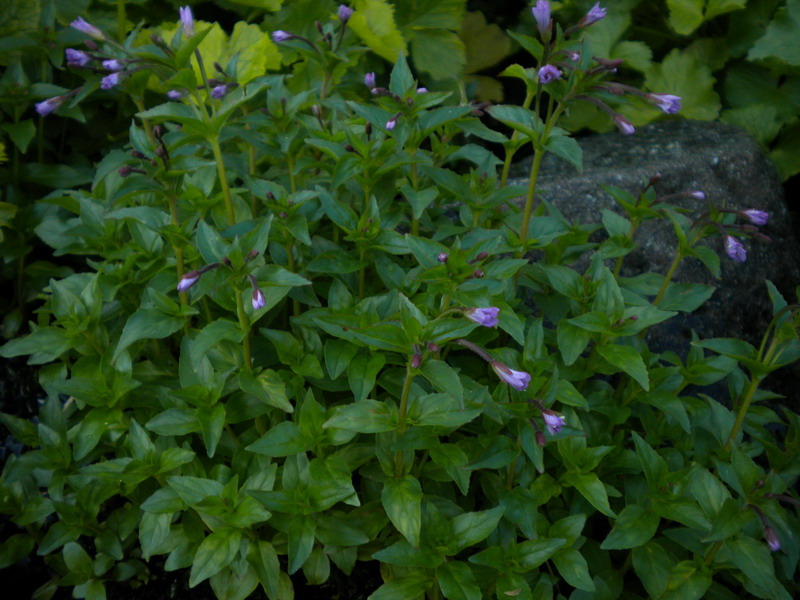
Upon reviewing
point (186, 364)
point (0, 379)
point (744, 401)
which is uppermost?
point (186, 364)

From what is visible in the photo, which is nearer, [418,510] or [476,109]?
[418,510]

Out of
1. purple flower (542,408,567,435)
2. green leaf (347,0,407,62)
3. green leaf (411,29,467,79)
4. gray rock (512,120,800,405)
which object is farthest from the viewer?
green leaf (411,29,467,79)

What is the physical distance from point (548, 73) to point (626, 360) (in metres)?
0.62

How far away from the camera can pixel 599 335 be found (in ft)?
5.56

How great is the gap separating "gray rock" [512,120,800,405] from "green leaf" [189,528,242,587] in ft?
4.60

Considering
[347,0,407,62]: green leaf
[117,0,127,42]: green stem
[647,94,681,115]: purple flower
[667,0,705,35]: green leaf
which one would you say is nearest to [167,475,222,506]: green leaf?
[647,94,681,115]: purple flower

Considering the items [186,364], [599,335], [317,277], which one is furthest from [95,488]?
[599,335]

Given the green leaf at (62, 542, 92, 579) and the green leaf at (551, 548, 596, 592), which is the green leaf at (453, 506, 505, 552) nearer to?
the green leaf at (551, 548, 596, 592)

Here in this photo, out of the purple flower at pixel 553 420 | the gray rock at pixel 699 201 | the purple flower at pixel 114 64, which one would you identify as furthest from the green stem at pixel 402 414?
the gray rock at pixel 699 201

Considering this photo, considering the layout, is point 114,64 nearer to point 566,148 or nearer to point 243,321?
point 243,321

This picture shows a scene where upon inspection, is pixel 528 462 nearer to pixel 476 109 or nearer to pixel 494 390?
pixel 494 390

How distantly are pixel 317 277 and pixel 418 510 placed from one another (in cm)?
67

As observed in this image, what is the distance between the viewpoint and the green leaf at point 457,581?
148 cm

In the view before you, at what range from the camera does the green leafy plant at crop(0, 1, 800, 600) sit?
1.52 meters
